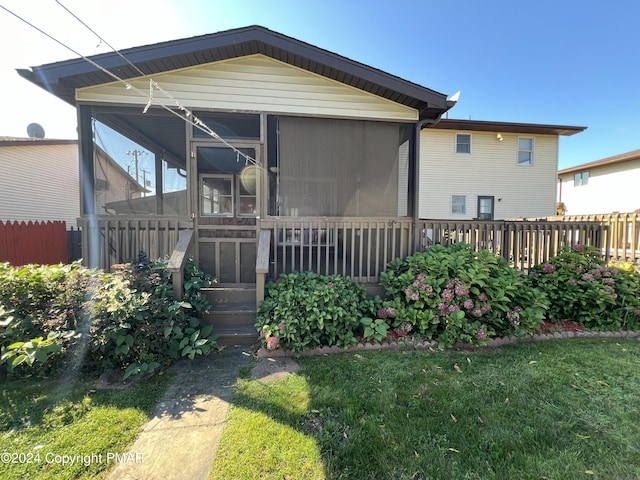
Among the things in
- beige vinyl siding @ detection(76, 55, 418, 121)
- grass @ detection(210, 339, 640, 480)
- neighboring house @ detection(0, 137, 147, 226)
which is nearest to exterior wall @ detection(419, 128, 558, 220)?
beige vinyl siding @ detection(76, 55, 418, 121)

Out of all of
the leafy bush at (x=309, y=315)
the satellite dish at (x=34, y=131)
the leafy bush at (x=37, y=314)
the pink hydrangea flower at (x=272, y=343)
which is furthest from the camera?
the satellite dish at (x=34, y=131)

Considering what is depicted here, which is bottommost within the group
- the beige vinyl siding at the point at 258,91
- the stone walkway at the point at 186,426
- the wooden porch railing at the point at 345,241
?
the stone walkway at the point at 186,426

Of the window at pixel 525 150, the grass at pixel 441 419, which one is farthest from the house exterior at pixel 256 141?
the window at pixel 525 150

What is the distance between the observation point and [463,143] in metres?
11.5

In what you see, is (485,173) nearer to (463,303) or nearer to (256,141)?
(463,303)

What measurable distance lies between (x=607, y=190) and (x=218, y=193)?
21828 mm

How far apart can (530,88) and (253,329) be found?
1713 centimetres

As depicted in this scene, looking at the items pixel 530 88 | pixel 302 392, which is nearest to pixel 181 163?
pixel 302 392

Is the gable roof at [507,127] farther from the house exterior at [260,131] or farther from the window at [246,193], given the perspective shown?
the window at [246,193]

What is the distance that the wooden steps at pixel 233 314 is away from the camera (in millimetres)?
3586

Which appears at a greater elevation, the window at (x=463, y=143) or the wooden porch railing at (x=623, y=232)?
the window at (x=463, y=143)

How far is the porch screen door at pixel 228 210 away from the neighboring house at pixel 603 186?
19402 mm

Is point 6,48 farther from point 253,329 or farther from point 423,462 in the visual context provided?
point 423,462

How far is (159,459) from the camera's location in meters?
1.81
